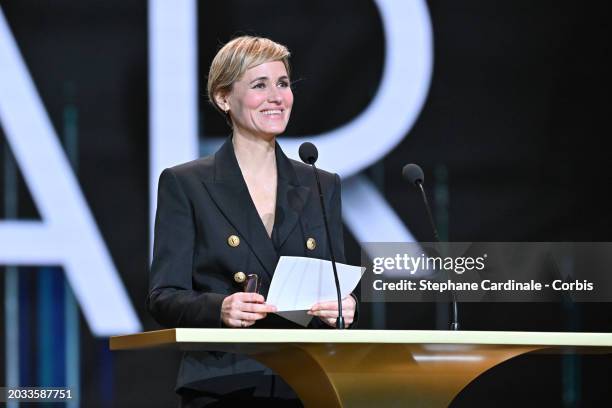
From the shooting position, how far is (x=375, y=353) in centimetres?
197

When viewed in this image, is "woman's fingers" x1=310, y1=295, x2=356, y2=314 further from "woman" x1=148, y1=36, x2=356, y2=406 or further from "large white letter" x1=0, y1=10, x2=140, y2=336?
"large white letter" x1=0, y1=10, x2=140, y2=336

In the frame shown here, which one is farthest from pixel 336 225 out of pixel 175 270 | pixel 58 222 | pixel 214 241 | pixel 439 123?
pixel 439 123

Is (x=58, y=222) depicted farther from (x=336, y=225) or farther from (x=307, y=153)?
(x=307, y=153)

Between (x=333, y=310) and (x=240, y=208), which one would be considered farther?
(x=240, y=208)

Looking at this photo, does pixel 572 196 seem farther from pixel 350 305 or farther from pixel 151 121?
pixel 350 305

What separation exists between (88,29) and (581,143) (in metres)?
2.20

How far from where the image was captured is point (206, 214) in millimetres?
2490

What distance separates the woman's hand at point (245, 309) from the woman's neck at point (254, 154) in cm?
59

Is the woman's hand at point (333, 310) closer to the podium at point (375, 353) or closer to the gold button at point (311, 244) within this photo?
the podium at point (375, 353)

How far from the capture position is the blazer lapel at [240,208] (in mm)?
2475

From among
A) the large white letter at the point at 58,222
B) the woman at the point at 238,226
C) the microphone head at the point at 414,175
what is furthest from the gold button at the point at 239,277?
the large white letter at the point at 58,222

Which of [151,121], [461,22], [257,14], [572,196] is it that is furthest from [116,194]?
[572,196]

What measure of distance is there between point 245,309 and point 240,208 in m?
0.47

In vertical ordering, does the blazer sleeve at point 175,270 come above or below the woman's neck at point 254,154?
below
